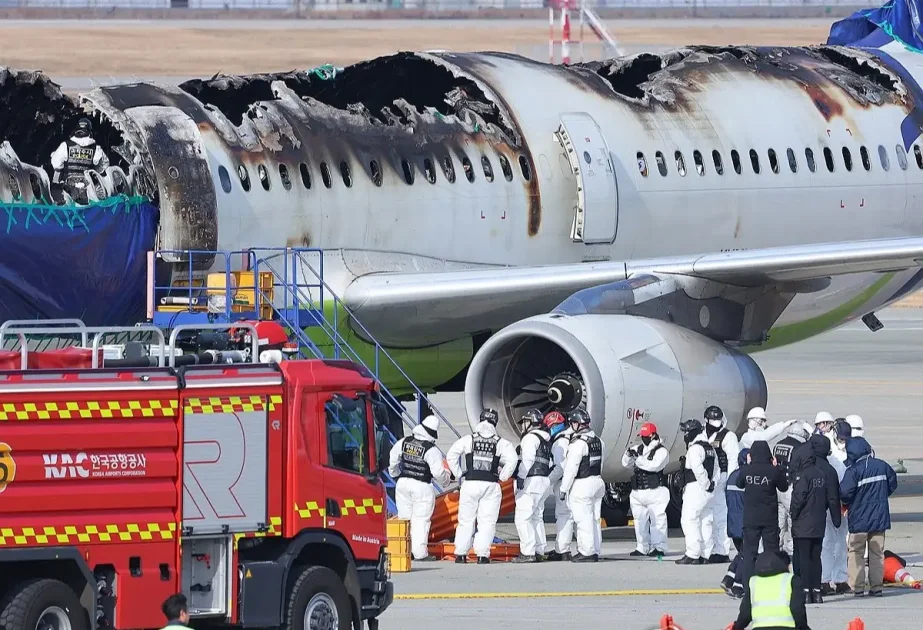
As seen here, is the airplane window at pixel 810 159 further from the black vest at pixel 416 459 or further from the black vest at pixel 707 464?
the black vest at pixel 416 459

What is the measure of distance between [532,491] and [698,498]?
1.75 m

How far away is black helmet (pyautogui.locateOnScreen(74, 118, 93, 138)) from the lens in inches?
867

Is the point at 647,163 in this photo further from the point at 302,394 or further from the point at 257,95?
the point at 302,394

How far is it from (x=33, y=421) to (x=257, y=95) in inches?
427

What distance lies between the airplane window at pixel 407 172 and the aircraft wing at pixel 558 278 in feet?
3.86

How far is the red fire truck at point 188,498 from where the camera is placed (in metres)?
13.6

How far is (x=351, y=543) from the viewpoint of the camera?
15258 millimetres

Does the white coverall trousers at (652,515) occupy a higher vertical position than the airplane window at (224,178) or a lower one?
lower

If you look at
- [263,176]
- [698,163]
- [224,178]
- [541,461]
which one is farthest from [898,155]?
[224,178]

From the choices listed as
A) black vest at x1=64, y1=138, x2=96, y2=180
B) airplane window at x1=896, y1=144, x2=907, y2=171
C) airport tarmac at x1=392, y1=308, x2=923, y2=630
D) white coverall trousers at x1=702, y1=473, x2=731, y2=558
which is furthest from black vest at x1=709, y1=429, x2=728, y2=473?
airplane window at x1=896, y1=144, x2=907, y2=171

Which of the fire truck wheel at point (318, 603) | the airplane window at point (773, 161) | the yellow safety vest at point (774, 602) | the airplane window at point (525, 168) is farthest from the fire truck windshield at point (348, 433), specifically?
the airplane window at point (773, 161)

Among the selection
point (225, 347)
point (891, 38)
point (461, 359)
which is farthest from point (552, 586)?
point (891, 38)

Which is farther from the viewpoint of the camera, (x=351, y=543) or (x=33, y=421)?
(x=351, y=543)

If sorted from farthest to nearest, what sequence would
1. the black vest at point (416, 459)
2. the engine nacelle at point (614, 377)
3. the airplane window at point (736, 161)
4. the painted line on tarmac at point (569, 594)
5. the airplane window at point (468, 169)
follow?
the airplane window at point (736, 161) < the airplane window at point (468, 169) < the engine nacelle at point (614, 377) < the black vest at point (416, 459) < the painted line on tarmac at point (569, 594)
